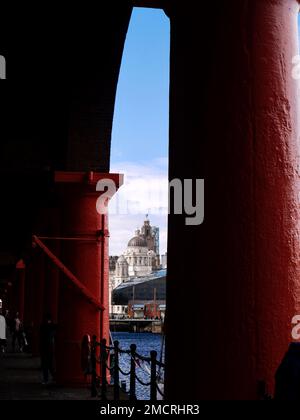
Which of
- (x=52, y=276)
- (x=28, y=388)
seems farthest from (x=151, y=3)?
(x=52, y=276)

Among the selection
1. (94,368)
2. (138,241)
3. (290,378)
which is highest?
(138,241)

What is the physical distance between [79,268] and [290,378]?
1099 centimetres

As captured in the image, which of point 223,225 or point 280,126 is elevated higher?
point 280,126

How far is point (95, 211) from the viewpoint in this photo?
535 inches

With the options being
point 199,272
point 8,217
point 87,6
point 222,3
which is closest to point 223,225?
point 199,272

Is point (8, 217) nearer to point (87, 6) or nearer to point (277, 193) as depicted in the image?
point (87, 6)

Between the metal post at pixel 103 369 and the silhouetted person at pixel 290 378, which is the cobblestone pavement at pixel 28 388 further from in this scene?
the silhouetted person at pixel 290 378

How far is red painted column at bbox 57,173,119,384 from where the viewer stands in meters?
13.2

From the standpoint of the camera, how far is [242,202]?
353 centimetres

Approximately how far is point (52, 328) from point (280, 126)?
11.3 metres

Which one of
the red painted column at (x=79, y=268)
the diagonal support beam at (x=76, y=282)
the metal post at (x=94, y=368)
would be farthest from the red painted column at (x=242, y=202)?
the red painted column at (x=79, y=268)

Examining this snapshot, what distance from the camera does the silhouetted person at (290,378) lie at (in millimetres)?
2521

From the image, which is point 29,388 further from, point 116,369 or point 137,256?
point 137,256

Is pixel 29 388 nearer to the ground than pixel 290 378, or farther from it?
nearer to the ground
